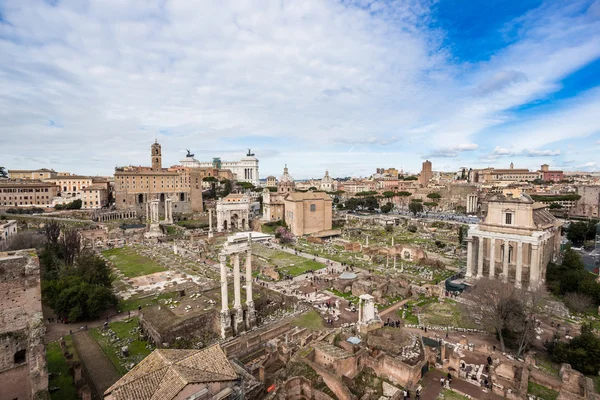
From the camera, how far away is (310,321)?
21719 millimetres

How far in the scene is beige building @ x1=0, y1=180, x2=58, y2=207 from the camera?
67.6 meters

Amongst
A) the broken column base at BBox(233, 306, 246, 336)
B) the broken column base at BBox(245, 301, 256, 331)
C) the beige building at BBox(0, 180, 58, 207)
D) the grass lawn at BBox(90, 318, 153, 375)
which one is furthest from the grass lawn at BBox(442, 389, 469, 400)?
the beige building at BBox(0, 180, 58, 207)

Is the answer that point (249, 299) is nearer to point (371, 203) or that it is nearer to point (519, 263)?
point (519, 263)

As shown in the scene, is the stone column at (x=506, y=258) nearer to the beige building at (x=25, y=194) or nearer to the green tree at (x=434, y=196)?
the green tree at (x=434, y=196)

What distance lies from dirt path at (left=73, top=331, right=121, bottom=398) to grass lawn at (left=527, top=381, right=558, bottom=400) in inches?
753

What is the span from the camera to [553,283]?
2581cm

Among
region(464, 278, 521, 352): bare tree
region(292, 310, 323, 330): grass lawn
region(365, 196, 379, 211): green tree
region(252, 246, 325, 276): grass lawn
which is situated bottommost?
region(292, 310, 323, 330): grass lawn

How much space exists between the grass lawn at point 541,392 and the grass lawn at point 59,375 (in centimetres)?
2025

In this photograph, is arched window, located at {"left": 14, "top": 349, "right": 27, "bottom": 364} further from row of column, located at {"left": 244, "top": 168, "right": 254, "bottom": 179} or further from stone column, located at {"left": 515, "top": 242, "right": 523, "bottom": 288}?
row of column, located at {"left": 244, "top": 168, "right": 254, "bottom": 179}

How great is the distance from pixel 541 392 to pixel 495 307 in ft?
15.0

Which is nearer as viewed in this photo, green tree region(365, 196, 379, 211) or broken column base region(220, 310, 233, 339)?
broken column base region(220, 310, 233, 339)

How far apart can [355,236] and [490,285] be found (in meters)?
33.8

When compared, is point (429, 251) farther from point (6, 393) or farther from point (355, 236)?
point (6, 393)

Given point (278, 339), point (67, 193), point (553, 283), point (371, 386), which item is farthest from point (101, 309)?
point (67, 193)
